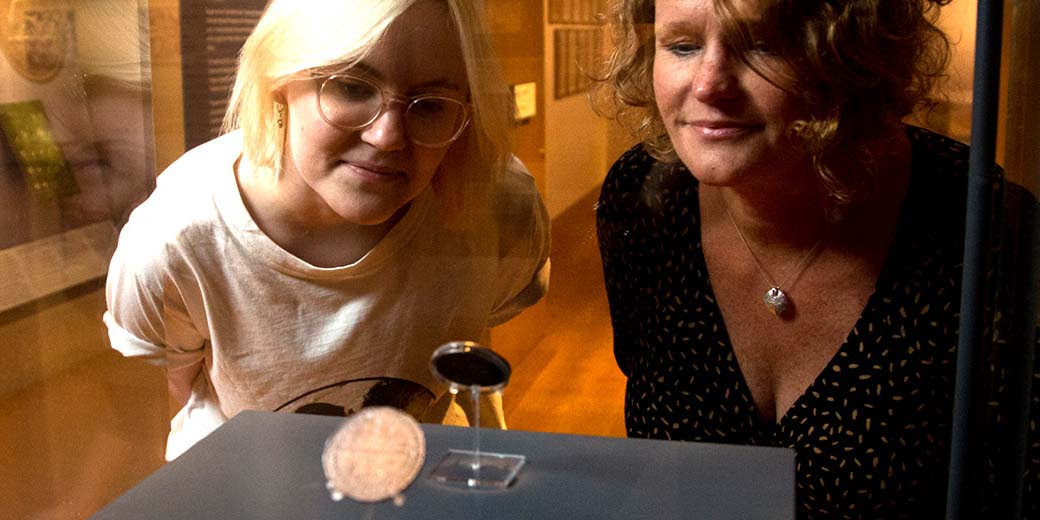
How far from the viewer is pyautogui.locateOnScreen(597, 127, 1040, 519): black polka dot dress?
3.45 feet

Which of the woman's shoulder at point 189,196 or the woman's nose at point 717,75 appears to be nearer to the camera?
the woman's nose at point 717,75

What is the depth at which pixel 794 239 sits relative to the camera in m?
1.06

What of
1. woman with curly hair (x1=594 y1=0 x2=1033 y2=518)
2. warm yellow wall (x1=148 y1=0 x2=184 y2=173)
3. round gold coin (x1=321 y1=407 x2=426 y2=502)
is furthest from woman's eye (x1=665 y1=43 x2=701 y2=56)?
warm yellow wall (x1=148 y1=0 x2=184 y2=173)

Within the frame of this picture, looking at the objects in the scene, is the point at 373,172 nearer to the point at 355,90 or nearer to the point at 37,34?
the point at 355,90

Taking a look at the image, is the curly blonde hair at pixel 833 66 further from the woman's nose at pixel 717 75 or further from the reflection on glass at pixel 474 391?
the reflection on glass at pixel 474 391

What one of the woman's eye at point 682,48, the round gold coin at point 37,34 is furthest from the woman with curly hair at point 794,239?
the round gold coin at point 37,34

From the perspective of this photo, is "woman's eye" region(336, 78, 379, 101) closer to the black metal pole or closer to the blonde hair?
the blonde hair

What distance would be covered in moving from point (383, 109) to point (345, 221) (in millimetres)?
132

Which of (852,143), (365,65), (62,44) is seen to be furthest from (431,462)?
(62,44)

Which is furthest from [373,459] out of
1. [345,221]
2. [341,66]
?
[341,66]

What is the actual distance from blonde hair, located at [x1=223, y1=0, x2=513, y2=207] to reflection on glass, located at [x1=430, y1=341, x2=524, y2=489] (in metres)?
0.17

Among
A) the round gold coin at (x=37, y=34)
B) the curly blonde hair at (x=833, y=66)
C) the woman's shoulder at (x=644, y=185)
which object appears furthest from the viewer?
the round gold coin at (x=37, y=34)

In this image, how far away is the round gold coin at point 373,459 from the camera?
3.22 feet

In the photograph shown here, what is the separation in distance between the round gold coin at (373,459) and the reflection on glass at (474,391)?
28 mm
